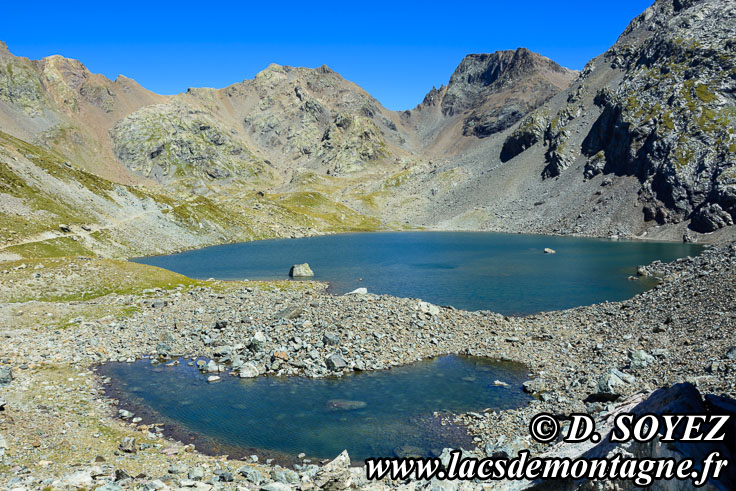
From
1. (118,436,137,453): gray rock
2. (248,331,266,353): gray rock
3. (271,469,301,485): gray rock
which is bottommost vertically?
(271,469,301,485): gray rock

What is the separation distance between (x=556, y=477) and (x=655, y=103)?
753ft

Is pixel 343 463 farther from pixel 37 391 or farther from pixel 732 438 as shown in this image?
pixel 37 391

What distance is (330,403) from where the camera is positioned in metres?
28.6

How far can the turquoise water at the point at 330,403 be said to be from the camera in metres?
23.7

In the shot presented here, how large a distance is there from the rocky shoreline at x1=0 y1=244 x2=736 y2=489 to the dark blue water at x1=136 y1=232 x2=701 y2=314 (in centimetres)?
1204

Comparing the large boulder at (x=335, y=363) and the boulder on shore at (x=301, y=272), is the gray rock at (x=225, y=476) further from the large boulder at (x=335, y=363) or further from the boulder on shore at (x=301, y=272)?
the boulder on shore at (x=301, y=272)

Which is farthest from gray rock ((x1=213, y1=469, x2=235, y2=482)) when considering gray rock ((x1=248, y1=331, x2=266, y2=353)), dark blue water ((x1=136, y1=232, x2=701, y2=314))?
dark blue water ((x1=136, y1=232, x2=701, y2=314))

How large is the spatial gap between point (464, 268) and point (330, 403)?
67249 millimetres

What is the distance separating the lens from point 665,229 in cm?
15225

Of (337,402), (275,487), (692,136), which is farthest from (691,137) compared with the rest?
(275,487)

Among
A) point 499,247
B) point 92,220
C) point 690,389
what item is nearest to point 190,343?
point 690,389

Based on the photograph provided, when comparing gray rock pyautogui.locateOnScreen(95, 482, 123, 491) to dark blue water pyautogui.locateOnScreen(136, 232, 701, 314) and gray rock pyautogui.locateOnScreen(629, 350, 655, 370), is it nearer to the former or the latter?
gray rock pyautogui.locateOnScreen(629, 350, 655, 370)

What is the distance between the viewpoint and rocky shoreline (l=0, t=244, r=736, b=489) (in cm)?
1970

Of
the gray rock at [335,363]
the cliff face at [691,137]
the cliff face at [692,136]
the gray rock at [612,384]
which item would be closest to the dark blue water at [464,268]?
the gray rock at [612,384]
